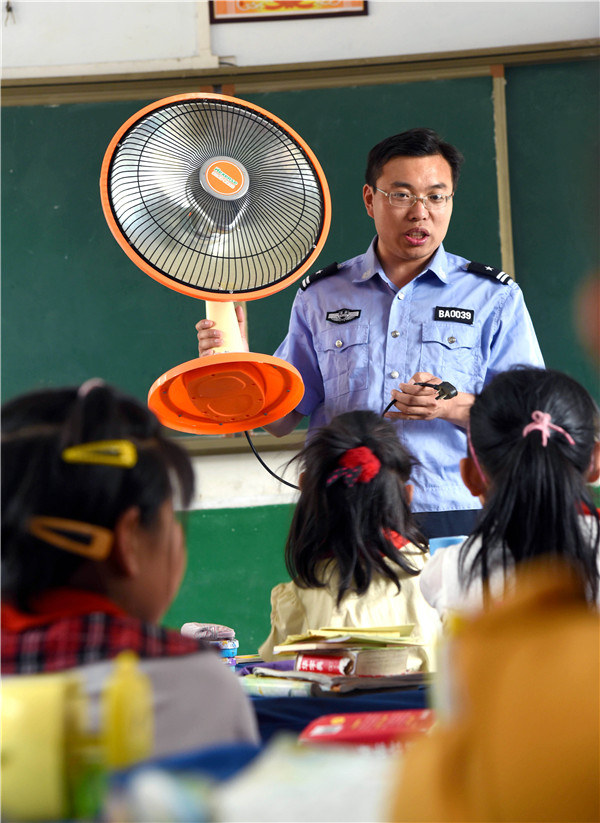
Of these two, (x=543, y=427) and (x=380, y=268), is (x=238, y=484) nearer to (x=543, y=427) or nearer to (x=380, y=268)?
(x=380, y=268)

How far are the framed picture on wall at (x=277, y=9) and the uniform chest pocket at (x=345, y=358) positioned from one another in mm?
1802

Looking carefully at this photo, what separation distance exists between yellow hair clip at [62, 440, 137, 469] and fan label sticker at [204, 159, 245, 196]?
0.95 metres

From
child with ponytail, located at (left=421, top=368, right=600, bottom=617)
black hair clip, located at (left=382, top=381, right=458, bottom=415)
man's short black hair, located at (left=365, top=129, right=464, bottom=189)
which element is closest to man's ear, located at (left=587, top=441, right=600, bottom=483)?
child with ponytail, located at (left=421, top=368, right=600, bottom=617)

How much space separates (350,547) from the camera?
5.59ft

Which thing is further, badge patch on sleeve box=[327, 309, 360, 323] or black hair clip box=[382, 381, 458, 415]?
badge patch on sleeve box=[327, 309, 360, 323]

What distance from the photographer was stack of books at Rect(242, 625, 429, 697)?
48.2 inches

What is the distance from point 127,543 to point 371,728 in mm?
283

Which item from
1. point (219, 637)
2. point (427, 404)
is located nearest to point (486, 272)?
point (427, 404)

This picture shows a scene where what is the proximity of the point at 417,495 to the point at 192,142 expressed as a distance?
97 cm

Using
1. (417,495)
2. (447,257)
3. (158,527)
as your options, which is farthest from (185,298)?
(158,527)

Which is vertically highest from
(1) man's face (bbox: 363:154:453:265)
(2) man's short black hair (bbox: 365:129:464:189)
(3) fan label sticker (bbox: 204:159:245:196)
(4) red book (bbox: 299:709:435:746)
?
(2) man's short black hair (bbox: 365:129:464:189)

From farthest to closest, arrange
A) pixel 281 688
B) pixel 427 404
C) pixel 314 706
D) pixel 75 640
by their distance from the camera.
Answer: pixel 427 404
pixel 281 688
pixel 314 706
pixel 75 640

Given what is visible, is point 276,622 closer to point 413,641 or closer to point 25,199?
point 413,641

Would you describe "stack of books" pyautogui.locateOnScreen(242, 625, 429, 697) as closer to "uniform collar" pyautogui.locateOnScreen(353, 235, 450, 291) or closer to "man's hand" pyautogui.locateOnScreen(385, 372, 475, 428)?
"man's hand" pyautogui.locateOnScreen(385, 372, 475, 428)
